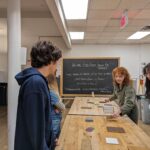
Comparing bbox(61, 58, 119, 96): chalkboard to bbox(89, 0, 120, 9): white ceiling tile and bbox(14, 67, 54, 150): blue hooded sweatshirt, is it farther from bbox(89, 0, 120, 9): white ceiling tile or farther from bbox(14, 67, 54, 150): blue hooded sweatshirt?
bbox(14, 67, 54, 150): blue hooded sweatshirt

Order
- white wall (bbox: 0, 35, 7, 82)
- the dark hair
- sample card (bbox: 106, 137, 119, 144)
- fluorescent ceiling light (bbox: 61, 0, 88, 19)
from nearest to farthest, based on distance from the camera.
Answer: the dark hair → sample card (bbox: 106, 137, 119, 144) → fluorescent ceiling light (bbox: 61, 0, 88, 19) → white wall (bbox: 0, 35, 7, 82)

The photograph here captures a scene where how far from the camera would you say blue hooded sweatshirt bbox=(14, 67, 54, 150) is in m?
1.27

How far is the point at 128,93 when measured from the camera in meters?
2.95

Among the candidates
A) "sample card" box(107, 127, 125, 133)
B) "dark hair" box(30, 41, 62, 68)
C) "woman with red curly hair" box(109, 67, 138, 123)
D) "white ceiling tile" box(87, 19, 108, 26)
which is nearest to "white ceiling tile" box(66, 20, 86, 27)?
"white ceiling tile" box(87, 19, 108, 26)

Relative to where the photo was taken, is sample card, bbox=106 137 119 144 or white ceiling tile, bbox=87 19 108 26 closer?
sample card, bbox=106 137 119 144

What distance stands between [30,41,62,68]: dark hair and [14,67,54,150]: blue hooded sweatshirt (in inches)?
3.6

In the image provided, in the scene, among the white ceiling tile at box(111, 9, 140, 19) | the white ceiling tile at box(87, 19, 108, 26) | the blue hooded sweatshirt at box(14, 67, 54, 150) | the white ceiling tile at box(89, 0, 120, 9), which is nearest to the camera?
the blue hooded sweatshirt at box(14, 67, 54, 150)

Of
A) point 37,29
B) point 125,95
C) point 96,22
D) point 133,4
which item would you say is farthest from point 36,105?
point 37,29

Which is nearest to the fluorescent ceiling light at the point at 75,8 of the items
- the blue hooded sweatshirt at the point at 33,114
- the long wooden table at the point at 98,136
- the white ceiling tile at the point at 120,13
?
the white ceiling tile at the point at 120,13

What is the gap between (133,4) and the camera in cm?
393

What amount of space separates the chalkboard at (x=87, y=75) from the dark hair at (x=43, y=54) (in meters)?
4.88

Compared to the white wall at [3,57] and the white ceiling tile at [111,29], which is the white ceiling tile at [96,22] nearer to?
the white ceiling tile at [111,29]

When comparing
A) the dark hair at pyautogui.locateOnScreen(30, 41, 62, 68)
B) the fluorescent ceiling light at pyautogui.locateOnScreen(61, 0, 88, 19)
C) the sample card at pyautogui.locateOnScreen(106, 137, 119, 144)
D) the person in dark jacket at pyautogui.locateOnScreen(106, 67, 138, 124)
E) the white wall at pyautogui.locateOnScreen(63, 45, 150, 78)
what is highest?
the fluorescent ceiling light at pyautogui.locateOnScreen(61, 0, 88, 19)

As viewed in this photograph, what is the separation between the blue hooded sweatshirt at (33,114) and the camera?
1.27 meters
